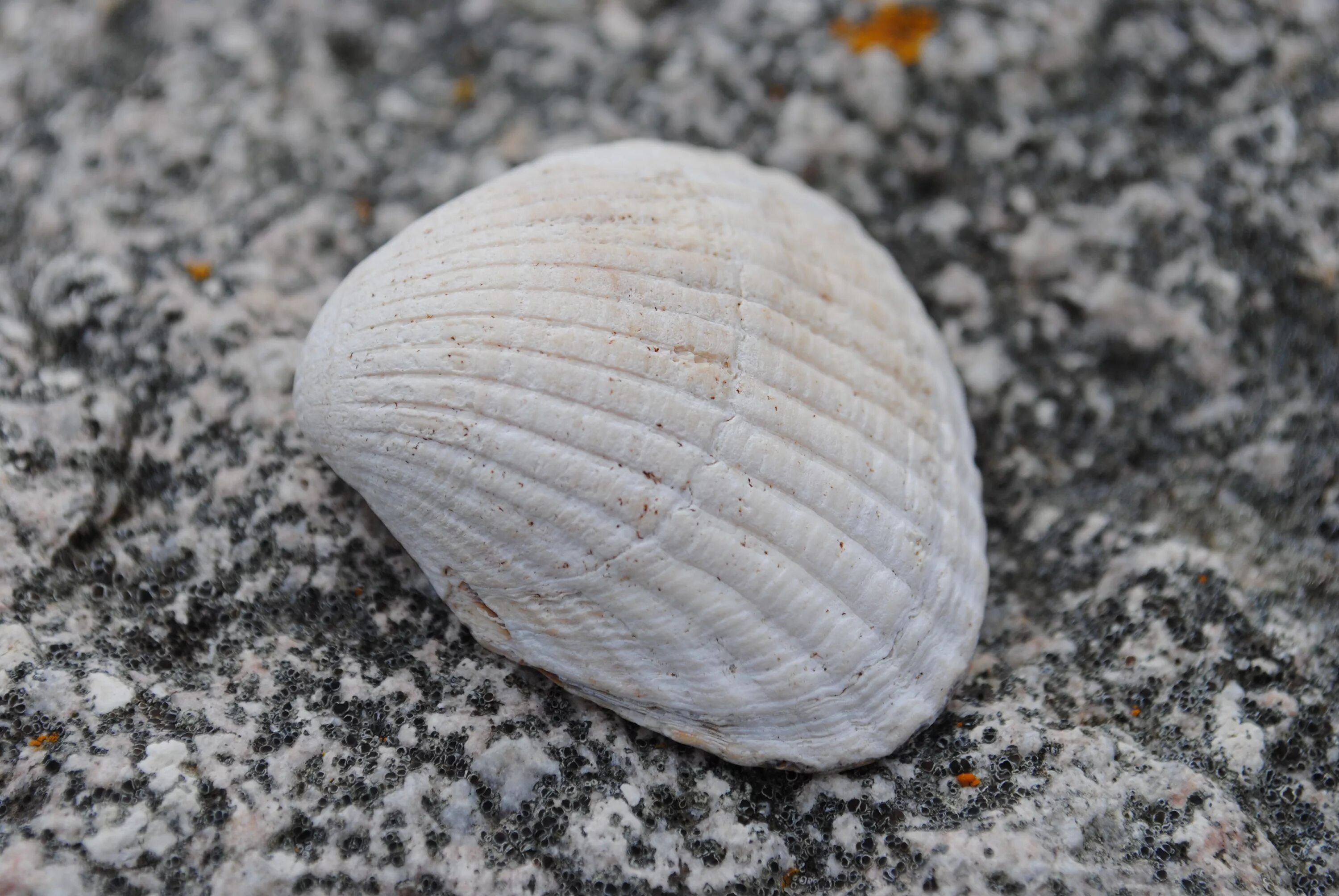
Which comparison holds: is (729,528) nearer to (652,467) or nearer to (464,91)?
(652,467)

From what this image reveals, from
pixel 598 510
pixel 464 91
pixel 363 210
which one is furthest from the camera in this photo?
pixel 464 91

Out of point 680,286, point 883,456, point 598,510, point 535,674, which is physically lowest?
point 535,674

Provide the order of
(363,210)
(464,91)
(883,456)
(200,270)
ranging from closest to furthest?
(883,456)
(200,270)
(363,210)
(464,91)

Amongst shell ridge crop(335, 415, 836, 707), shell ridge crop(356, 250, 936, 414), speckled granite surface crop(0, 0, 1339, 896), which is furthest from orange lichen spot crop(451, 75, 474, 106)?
shell ridge crop(335, 415, 836, 707)

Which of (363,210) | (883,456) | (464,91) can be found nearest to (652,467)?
(883,456)

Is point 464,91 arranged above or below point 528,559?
above

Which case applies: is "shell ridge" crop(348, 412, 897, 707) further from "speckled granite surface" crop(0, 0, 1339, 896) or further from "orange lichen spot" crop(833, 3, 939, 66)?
"orange lichen spot" crop(833, 3, 939, 66)

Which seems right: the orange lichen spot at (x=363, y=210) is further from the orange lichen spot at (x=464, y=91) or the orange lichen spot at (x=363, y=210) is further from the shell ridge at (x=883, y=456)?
the shell ridge at (x=883, y=456)
